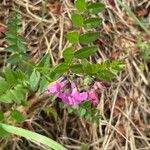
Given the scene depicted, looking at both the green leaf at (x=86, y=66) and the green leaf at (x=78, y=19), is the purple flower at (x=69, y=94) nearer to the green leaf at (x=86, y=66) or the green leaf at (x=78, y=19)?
the green leaf at (x=86, y=66)

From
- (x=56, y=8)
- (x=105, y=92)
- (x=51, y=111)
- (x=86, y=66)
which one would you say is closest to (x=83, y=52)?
(x=86, y=66)

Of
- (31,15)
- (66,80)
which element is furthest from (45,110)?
(31,15)

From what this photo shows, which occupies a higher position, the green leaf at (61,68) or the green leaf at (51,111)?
the green leaf at (61,68)

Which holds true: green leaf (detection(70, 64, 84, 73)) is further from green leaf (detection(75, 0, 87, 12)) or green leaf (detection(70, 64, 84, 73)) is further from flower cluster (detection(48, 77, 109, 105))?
green leaf (detection(75, 0, 87, 12))

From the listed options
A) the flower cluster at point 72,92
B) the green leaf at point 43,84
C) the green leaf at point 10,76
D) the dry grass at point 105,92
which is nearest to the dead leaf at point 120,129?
the dry grass at point 105,92

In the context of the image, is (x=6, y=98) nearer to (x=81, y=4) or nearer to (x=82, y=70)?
(x=82, y=70)

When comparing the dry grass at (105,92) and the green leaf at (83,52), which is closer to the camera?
the green leaf at (83,52)
